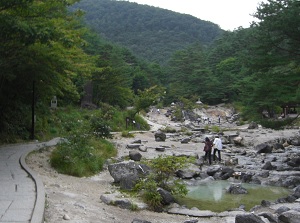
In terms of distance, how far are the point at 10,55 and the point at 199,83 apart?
67.8 meters

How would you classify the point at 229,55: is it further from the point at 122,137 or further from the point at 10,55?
the point at 10,55

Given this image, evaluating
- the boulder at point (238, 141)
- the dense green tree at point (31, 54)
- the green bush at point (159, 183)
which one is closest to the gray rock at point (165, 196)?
the green bush at point (159, 183)

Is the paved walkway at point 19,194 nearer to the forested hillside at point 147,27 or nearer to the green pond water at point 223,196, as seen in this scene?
the green pond water at point 223,196

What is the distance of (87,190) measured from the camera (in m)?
11.7

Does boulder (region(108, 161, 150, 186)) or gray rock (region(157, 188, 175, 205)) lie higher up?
boulder (region(108, 161, 150, 186))

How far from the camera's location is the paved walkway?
21.9ft

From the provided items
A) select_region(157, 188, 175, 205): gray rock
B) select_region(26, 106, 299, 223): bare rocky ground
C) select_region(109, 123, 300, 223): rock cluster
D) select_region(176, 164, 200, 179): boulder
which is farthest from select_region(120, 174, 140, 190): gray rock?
select_region(176, 164, 200, 179): boulder

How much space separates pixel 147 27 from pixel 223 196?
530 feet

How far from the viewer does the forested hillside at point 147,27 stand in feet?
501

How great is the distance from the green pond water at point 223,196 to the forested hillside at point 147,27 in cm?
13047

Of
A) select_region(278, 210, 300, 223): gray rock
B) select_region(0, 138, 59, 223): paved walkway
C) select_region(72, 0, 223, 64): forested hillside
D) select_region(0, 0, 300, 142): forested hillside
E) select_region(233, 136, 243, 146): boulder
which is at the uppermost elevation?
select_region(72, 0, 223, 64): forested hillside

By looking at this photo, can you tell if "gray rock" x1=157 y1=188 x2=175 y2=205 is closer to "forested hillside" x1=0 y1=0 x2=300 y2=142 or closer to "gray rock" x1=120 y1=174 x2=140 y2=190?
"gray rock" x1=120 y1=174 x2=140 y2=190

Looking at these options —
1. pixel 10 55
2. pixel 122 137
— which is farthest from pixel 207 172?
pixel 122 137

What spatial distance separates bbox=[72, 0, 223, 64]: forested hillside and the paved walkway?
134 meters
